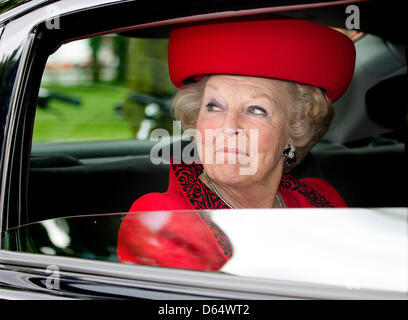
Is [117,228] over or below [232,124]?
below

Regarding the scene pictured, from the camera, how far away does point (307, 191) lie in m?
2.13

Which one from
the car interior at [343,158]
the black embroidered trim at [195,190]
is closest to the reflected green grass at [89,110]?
the car interior at [343,158]

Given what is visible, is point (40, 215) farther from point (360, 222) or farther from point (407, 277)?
point (407, 277)

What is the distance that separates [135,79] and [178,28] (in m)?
2.22

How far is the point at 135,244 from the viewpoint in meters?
1.21

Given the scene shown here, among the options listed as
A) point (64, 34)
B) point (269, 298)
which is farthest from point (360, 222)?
point (64, 34)

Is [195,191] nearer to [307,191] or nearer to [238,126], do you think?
[238,126]

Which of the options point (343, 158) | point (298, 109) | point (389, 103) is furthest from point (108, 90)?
point (298, 109)

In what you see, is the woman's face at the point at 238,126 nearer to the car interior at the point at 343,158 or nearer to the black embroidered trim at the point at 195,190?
the black embroidered trim at the point at 195,190

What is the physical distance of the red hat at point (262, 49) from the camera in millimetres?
1514

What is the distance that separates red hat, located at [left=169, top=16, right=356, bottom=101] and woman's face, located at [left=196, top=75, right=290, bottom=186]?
0.06m

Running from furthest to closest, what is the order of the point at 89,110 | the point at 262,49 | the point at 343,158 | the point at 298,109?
the point at 89,110 < the point at 343,158 < the point at 298,109 < the point at 262,49

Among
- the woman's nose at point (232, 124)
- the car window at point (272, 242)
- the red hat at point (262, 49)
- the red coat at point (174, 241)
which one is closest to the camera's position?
the car window at point (272, 242)

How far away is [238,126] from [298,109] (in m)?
0.30
